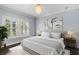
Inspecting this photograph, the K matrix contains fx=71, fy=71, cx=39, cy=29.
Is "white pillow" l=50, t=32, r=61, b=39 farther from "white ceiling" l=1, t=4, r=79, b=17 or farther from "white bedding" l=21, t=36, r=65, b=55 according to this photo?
"white ceiling" l=1, t=4, r=79, b=17

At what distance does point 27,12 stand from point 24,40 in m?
0.58

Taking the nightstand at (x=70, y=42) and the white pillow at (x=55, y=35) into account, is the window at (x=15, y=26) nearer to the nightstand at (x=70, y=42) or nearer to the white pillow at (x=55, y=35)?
the white pillow at (x=55, y=35)

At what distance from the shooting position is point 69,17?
57.1 inches

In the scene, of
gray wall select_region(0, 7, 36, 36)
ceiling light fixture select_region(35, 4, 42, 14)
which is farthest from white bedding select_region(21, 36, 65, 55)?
ceiling light fixture select_region(35, 4, 42, 14)

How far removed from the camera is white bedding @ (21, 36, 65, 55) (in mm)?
1381

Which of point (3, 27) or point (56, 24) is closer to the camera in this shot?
point (3, 27)

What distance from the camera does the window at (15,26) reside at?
134 centimetres

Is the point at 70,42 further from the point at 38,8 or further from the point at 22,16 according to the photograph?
the point at 22,16

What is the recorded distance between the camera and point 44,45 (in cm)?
144

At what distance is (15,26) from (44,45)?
2.29 ft

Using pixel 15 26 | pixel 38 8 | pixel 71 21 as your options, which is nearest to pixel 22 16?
pixel 15 26
